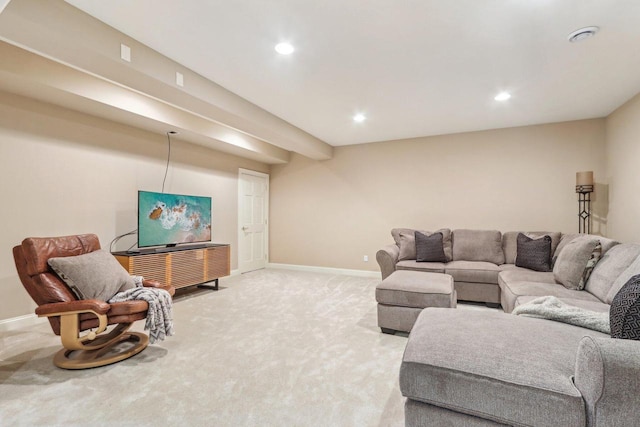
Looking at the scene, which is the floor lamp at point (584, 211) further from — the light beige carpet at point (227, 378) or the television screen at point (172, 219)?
the television screen at point (172, 219)

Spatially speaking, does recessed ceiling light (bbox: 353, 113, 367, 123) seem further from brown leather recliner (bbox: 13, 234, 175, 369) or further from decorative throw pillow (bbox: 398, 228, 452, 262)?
brown leather recliner (bbox: 13, 234, 175, 369)

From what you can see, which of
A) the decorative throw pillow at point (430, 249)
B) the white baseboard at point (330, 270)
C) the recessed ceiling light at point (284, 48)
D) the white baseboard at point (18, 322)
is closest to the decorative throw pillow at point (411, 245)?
the decorative throw pillow at point (430, 249)

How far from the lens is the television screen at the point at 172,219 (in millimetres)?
3922

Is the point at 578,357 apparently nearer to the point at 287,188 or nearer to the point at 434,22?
the point at 434,22

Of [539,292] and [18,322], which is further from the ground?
[539,292]

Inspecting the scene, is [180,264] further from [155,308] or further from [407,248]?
[407,248]

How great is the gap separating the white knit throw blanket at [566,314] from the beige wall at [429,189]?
308 centimetres

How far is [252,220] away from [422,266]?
3526mm

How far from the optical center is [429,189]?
5.23 m

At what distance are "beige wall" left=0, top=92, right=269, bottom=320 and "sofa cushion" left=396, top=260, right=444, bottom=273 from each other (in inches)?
138

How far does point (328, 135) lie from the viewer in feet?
17.0

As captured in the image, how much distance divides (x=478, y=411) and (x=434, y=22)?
2288 millimetres

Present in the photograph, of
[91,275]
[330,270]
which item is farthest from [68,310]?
[330,270]

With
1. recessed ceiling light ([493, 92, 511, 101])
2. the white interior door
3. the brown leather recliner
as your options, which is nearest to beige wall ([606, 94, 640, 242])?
recessed ceiling light ([493, 92, 511, 101])
